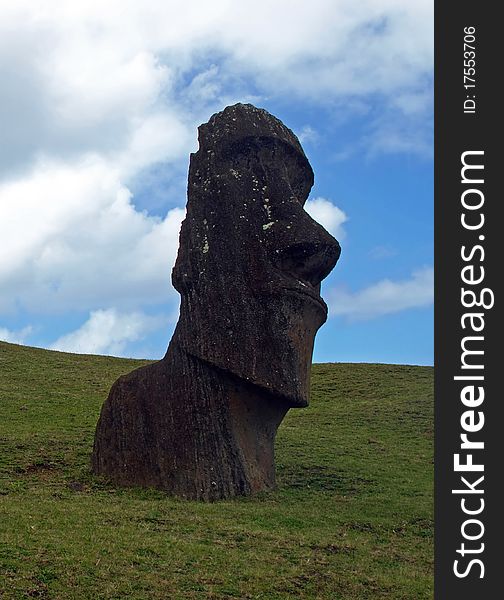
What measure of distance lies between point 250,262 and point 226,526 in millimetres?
4532

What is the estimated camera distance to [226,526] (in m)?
10.9

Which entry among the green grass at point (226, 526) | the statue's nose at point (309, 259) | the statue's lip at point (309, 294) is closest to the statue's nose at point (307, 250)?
the statue's nose at point (309, 259)

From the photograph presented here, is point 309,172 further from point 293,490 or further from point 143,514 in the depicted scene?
point 143,514

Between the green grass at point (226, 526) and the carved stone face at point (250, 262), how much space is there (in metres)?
2.33

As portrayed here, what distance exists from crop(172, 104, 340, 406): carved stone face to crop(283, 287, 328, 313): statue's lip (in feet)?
0.06

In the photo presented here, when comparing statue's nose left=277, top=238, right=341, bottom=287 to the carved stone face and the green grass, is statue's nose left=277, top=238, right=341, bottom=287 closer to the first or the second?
the carved stone face

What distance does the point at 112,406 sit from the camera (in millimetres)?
14023

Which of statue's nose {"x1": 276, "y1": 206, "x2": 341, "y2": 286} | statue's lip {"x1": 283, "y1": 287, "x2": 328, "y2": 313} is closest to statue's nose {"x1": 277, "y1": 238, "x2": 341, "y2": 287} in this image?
statue's nose {"x1": 276, "y1": 206, "x2": 341, "y2": 286}

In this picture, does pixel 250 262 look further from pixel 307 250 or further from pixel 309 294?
pixel 309 294

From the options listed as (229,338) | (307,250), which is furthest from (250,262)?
(229,338)

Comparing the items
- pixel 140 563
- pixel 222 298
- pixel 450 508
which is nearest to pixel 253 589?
pixel 140 563

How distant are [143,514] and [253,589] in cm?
330

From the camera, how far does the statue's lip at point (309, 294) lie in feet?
44.1

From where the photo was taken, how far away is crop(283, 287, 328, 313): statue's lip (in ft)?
44.1
